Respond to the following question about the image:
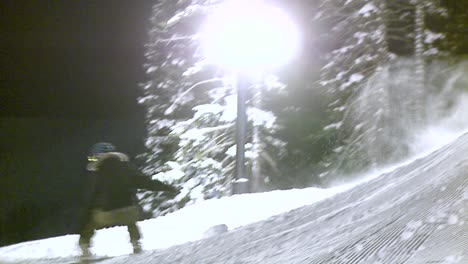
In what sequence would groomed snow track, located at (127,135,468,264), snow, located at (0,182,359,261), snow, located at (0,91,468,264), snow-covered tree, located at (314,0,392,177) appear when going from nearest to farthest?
groomed snow track, located at (127,135,468,264) < snow, located at (0,91,468,264) < snow, located at (0,182,359,261) < snow-covered tree, located at (314,0,392,177)

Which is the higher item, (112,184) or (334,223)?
(112,184)

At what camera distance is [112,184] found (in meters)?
6.40

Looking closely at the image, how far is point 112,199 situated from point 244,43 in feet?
8.71

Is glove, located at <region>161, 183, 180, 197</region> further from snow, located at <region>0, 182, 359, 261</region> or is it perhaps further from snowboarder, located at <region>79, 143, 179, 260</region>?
snowboarder, located at <region>79, 143, 179, 260</region>

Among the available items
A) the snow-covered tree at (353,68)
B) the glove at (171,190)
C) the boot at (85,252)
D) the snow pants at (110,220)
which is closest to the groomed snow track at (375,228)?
the snow pants at (110,220)

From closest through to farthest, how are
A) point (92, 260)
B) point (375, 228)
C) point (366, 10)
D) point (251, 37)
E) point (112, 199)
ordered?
point (375, 228)
point (92, 260)
point (112, 199)
point (251, 37)
point (366, 10)

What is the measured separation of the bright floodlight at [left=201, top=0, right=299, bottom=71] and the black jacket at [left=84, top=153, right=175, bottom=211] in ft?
6.93

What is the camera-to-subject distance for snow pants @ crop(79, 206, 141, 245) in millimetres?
6398

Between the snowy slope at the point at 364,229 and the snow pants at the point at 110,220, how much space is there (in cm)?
29

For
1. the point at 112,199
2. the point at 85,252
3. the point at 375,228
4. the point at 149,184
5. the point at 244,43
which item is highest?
the point at 244,43

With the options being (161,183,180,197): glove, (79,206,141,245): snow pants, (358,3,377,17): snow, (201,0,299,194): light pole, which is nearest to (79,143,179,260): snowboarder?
(79,206,141,245): snow pants

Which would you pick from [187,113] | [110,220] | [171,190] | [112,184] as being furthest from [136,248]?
[187,113]

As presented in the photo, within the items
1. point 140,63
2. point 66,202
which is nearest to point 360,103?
point 140,63

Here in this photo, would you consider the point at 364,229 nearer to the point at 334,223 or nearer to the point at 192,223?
the point at 334,223
